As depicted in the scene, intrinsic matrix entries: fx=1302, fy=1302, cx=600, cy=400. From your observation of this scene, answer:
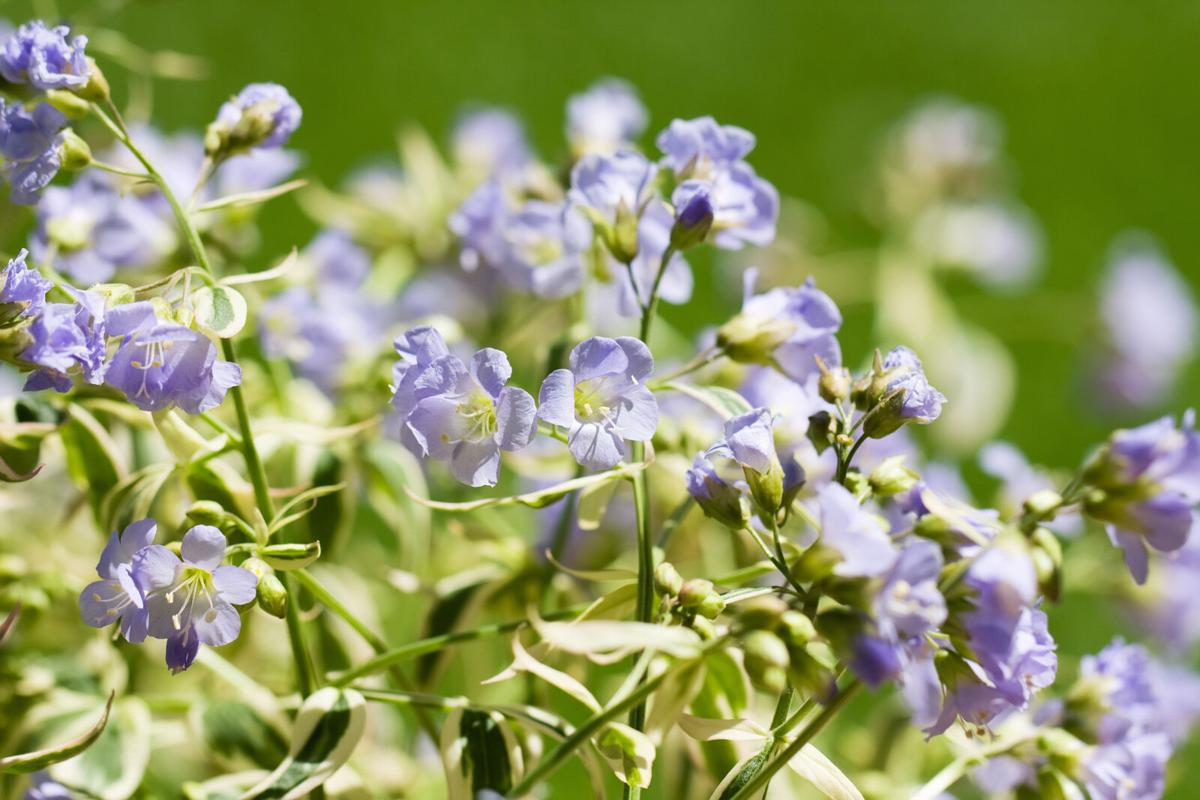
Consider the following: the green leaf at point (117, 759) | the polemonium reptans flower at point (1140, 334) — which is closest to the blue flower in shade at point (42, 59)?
the green leaf at point (117, 759)

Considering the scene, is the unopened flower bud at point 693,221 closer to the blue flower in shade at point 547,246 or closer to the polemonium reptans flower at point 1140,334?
the blue flower in shade at point 547,246

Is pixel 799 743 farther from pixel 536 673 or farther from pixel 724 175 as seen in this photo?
pixel 724 175

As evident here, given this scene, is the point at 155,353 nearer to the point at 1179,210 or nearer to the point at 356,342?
the point at 356,342

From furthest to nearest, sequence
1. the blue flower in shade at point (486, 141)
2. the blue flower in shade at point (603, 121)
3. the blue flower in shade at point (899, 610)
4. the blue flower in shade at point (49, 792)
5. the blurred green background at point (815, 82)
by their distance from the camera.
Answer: the blurred green background at point (815, 82), the blue flower in shade at point (486, 141), the blue flower in shade at point (603, 121), the blue flower in shade at point (49, 792), the blue flower in shade at point (899, 610)

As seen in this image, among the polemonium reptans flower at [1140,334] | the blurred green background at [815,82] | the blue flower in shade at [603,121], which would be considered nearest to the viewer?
the blue flower in shade at [603,121]

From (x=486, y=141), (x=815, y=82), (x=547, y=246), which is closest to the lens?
(x=547, y=246)

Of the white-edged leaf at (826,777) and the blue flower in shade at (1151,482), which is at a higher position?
the blue flower in shade at (1151,482)

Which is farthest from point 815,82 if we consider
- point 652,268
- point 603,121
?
point 652,268
